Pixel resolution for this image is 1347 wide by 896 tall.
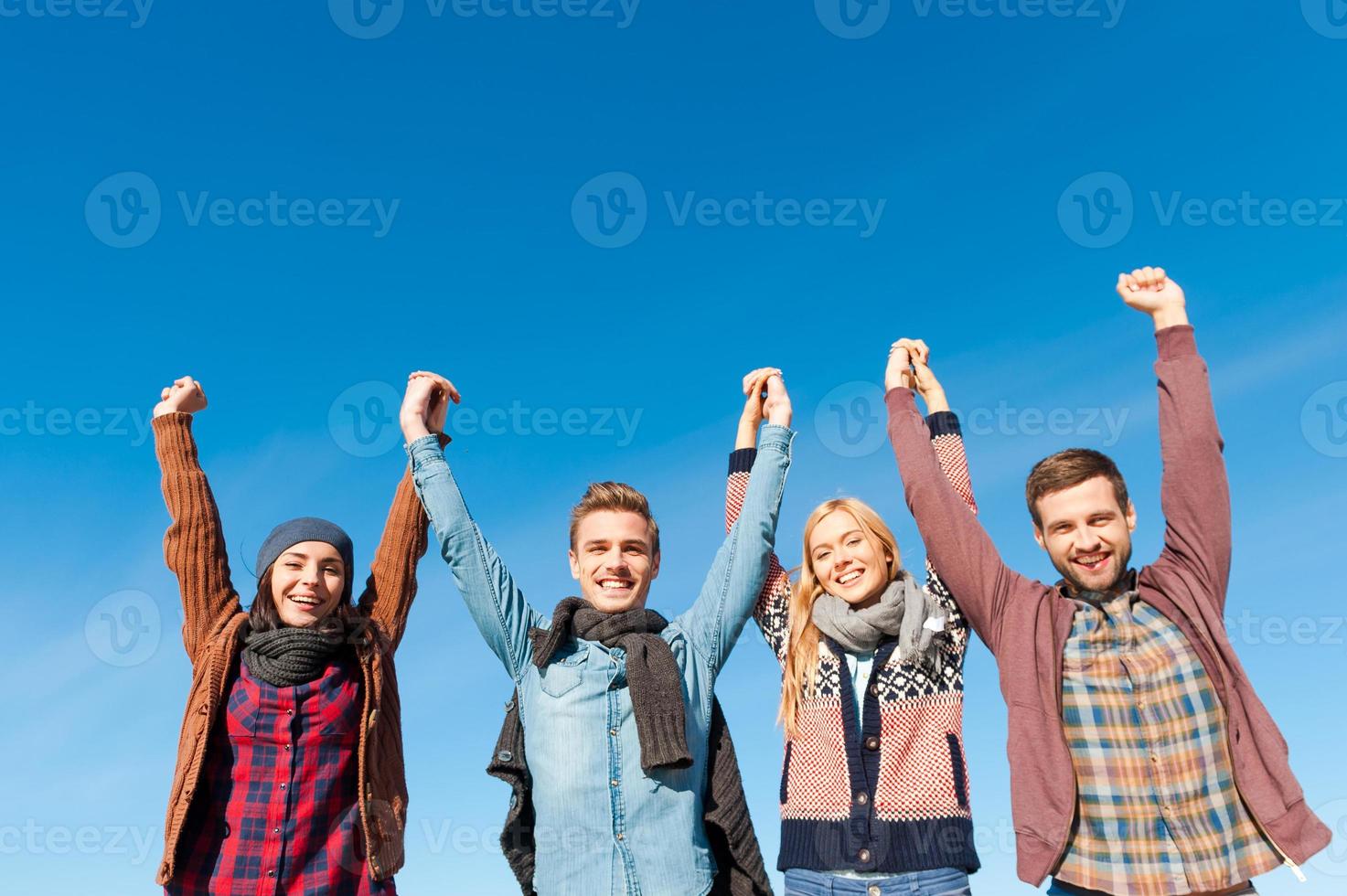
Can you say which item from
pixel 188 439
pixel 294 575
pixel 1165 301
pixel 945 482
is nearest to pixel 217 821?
pixel 294 575

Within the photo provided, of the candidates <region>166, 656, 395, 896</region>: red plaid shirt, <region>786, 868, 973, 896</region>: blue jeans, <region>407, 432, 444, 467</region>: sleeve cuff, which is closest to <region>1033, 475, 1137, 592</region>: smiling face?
<region>786, 868, 973, 896</region>: blue jeans

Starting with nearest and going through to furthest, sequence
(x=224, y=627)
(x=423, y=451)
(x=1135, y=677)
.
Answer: (x=1135, y=677) → (x=423, y=451) → (x=224, y=627)

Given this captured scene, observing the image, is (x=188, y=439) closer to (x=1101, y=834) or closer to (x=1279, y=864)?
(x=1101, y=834)

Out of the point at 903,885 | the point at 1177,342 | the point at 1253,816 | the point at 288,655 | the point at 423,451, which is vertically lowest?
the point at 903,885

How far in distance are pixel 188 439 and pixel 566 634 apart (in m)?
2.39

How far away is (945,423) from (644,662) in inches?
84.6

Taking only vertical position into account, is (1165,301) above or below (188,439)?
above

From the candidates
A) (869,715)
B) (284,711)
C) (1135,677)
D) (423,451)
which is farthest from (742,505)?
(284,711)

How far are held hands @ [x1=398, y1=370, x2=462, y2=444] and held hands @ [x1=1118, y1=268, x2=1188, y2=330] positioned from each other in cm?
335

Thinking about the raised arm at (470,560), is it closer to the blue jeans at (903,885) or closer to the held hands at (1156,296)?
the blue jeans at (903,885)

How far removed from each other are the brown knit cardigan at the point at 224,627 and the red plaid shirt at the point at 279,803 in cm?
9

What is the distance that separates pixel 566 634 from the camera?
522 centimetres

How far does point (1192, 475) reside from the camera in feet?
15.9

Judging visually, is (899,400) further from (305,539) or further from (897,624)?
(305,539)
